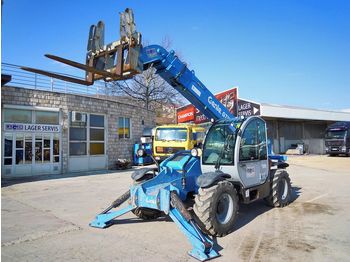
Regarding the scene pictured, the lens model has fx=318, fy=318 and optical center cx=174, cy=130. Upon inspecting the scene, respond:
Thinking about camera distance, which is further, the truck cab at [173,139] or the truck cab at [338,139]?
the truck cab at [338,139]

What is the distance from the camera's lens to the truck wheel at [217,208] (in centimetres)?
594

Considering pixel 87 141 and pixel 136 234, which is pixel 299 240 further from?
pixel 87 141

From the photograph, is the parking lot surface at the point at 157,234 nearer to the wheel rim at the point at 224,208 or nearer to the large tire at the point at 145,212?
the large tire at the point at 145,212

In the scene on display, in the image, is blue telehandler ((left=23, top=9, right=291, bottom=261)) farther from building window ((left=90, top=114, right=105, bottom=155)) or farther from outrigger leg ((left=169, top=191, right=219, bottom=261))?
building window ((left=90, top=114, right=105, bottom=155))

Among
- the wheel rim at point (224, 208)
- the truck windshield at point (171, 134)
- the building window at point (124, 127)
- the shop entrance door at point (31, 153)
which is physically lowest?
the wheel rim at point (224, 208)

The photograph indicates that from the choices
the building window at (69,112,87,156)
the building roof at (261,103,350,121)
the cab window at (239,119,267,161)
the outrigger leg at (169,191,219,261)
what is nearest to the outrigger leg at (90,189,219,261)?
the outrigger leg at (169,191,219,261)

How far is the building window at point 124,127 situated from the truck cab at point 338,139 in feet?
64.9

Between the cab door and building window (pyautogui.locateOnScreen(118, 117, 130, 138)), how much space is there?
15.1m

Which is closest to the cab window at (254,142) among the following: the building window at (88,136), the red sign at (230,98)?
the building window at (88,136)

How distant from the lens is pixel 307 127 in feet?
127

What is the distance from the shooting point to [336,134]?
99.1 ft

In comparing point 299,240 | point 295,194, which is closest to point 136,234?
point 299,240

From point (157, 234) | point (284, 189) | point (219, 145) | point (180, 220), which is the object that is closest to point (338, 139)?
point (284, 189)

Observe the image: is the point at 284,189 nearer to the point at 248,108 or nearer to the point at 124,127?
the point at 124,127
